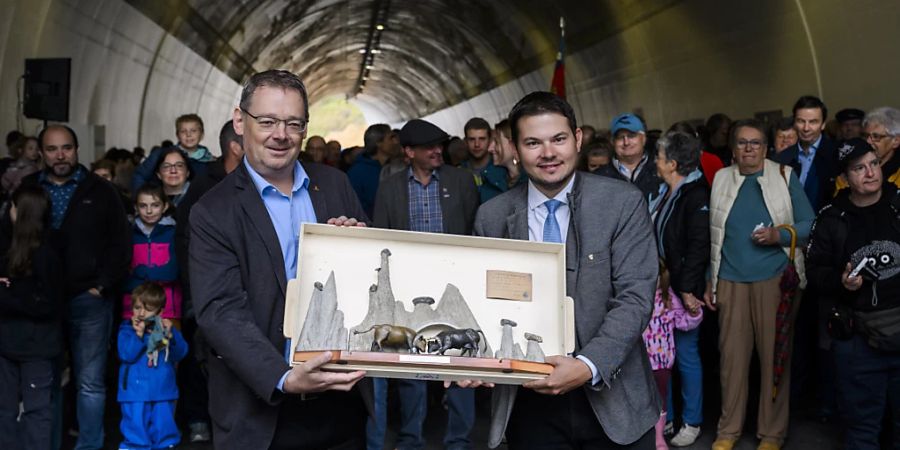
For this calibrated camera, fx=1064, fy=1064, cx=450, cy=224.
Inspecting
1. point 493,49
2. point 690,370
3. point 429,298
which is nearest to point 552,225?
point 429,298

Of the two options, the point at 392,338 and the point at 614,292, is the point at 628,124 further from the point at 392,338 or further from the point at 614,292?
the point at 392,338

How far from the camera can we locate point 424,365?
307cm

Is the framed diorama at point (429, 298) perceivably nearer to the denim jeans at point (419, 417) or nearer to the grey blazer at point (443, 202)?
the denim jeans at point (419, 417)

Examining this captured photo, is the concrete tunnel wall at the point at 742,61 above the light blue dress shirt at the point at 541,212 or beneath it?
above

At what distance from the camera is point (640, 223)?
11.9ft

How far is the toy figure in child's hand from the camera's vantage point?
23.9 ft

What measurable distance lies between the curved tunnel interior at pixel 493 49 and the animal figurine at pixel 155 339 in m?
6.59

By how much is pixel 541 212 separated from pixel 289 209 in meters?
0.87

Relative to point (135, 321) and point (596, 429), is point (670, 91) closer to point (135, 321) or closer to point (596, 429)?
point (135, 321)

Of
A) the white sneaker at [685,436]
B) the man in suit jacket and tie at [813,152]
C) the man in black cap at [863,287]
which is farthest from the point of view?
the man in suit jacket and tie at [813,152]

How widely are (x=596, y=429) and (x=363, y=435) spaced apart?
807 millimetres

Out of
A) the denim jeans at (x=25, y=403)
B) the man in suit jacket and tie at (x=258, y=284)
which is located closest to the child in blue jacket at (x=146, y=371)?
the denim jeans at (x=25, y=403)

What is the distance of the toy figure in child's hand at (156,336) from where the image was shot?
7.28m

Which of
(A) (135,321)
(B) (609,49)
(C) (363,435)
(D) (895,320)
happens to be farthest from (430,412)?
(B) (609,49)
